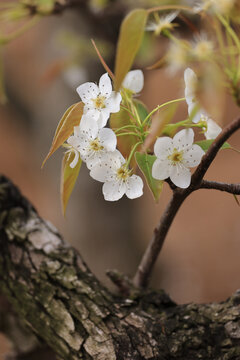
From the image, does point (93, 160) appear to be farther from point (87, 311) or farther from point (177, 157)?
point (87, 311)

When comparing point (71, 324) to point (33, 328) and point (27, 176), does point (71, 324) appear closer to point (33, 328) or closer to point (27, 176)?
point (33, 328)

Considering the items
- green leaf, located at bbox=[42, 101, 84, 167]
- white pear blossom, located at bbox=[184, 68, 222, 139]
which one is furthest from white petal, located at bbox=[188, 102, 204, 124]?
green leaf, located at bbox=[42, 101, 84, 167]

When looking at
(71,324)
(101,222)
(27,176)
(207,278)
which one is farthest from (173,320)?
(27,176)

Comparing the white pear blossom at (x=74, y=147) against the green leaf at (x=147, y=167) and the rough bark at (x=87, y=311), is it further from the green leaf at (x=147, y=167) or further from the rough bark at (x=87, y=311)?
the rough bark at (x=87, y=311)

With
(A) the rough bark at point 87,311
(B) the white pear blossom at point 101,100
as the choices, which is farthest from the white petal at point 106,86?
(A) the rough bark at point 87,311

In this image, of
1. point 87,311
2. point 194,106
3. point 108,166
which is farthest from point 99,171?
point 87,311

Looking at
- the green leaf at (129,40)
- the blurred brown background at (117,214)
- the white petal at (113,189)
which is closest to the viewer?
the green leaf at (129,40)
